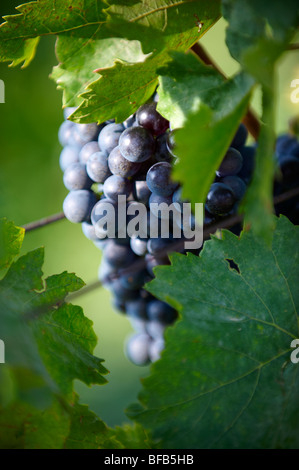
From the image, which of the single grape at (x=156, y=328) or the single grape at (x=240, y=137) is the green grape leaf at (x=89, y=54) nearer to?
the single grape at (x=240, y=137)

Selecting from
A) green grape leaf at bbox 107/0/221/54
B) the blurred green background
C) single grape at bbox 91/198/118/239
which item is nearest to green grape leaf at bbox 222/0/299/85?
green grape leaf at bbox 107/0/221/54

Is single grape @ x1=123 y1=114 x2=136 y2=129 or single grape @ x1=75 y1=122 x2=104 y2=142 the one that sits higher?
single grape @ x1=123 y1=114 x2=136 y2=129

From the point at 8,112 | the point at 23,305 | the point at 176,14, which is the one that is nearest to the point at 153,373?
the point at 23,305

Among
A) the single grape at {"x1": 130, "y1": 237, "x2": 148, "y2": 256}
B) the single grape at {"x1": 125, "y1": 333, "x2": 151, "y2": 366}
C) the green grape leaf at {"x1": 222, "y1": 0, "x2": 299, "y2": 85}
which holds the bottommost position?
the single grape at {"x1": 125, "y1": 333, "x2": 151, "y2": 366}

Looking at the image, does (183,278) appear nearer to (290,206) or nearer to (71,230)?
(290,206)

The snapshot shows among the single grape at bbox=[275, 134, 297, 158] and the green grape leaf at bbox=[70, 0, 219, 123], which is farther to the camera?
the single grape at bbox=[275, 134, 297, 158]

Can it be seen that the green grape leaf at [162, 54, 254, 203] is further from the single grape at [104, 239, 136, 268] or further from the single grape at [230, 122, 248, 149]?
the single grape at [104, 239, 136, 268]

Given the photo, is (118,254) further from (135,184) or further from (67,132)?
(67,132)
